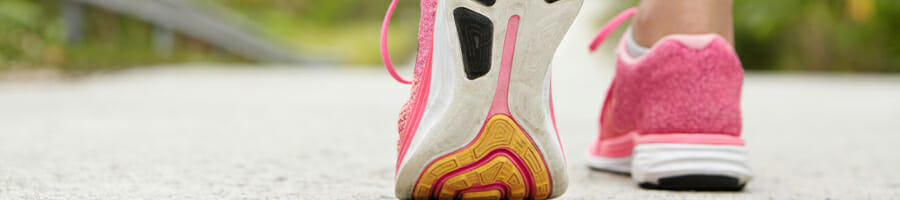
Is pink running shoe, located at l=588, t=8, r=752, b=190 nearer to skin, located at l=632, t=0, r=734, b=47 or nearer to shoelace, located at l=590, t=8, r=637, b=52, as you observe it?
skin, located at l=632, t=0, r=734, b=47

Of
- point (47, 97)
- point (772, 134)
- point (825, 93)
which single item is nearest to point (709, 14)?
point (772, 134)

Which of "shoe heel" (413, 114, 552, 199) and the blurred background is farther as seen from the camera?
the blurred background

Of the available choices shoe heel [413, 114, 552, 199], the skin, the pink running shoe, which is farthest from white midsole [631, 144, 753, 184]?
shoe heel [413, 114, 552, 199]

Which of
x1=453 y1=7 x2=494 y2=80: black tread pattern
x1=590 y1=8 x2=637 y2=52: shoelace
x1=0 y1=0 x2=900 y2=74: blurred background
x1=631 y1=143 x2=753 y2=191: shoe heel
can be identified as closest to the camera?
x1=453 y1=7 x2=494 y2=80: black tread pattern

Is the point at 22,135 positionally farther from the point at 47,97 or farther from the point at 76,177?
the point at 47,97

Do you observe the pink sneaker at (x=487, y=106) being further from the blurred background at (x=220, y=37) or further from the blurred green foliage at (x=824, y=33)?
the blurred green foliage at (x=824, y=33)

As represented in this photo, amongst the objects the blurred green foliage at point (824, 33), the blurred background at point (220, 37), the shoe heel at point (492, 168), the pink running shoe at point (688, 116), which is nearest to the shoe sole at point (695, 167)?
the pink running shoe at point (688, 116)

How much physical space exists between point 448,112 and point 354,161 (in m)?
0.75

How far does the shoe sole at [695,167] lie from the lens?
1105 millimetres

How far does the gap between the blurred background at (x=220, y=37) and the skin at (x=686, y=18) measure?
4.30 metres

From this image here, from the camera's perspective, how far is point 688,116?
1146mm

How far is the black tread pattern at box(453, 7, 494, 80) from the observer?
84cm

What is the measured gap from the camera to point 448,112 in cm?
88

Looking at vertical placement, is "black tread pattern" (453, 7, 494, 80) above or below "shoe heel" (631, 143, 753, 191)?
above
